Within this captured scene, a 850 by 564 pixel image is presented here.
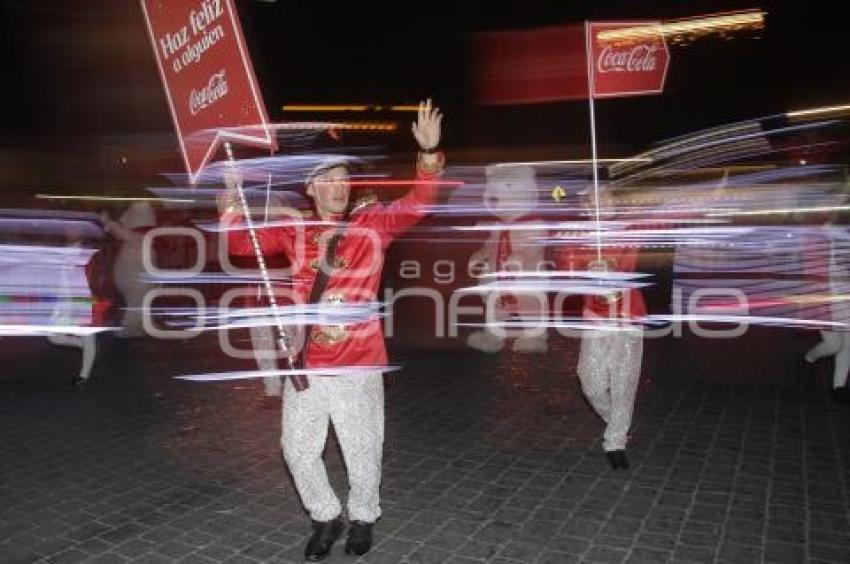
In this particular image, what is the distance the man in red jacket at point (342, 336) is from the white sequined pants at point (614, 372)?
1942mm

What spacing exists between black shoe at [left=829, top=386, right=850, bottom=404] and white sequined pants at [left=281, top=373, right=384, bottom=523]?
17.0 feet

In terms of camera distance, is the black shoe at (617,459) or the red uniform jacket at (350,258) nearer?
the red uniform jacket at (350,258)

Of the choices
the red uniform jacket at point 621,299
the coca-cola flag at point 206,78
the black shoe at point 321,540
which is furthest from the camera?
the red uniform jacket at point 621,299

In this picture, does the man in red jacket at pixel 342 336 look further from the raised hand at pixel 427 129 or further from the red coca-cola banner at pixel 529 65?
the red coca-cola banner at pixel 529 65

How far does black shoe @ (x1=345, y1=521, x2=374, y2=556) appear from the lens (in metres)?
4.09

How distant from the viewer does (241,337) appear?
11164 mm

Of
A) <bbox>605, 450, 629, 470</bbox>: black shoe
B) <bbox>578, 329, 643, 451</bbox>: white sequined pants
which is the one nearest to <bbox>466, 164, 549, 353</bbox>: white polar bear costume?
<bbox>578, 329, 643, 451</bbox>: white sequined pants

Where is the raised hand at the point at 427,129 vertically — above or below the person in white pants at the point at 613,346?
above

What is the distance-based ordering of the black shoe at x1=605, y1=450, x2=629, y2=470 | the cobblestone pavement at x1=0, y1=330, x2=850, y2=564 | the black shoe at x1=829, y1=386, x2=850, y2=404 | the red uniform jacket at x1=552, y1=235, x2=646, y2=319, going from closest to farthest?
the cobblestone pavement at x1=0, y1=330, x2=850, y2=564, the red uniform jacket at x1=552, y1=235, x2=646, y2=319, the black shoe at x1=605, y1=450, x2=629, y2=470, the black shoe at x1=829, y1=386, x2=850, y2=404

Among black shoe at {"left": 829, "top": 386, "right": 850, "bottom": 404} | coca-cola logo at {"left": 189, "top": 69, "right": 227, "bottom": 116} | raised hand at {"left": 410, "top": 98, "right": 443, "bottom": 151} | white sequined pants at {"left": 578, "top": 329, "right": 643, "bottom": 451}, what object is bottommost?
black shoe at {"left": 829, "top": 386, "right": 850, "bottom": 404}

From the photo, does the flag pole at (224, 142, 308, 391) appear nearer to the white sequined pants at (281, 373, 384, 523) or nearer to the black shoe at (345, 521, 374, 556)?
the white sequined pants at (281, 373, 384, 523)

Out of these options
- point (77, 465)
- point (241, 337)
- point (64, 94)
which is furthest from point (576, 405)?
point (64, 94)

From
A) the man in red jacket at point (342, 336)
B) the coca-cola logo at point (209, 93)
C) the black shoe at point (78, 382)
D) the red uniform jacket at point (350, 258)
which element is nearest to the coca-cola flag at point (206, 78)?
the coca-cola logo at point (209, 93)

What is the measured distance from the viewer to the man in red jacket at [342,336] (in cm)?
387
